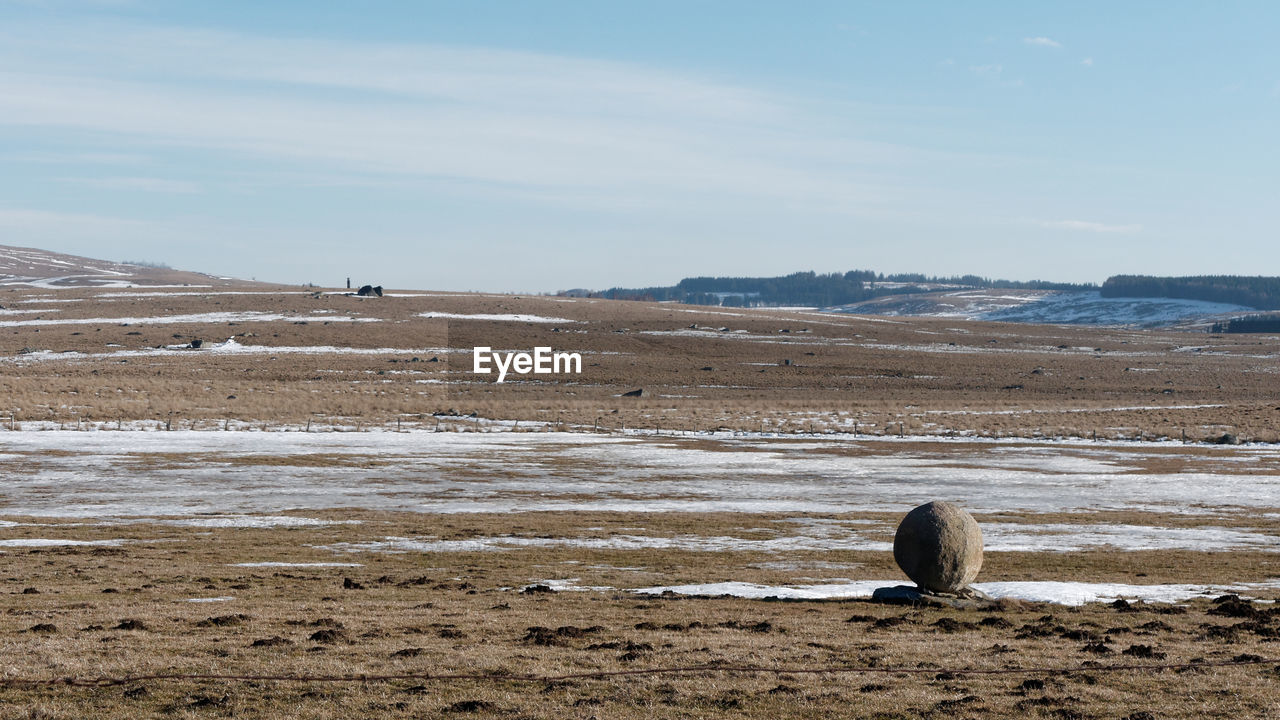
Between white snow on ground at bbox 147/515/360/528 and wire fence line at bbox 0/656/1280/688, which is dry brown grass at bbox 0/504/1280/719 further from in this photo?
white snow on ground at bbox 147/515/360/528

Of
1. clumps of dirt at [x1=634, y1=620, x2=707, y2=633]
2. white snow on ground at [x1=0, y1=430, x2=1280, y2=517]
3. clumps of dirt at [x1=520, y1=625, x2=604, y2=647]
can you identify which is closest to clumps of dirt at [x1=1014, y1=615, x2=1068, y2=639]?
clumps of dirt at [x1=634, y1=620, x2=707, y2=633]

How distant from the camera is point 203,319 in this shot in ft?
482

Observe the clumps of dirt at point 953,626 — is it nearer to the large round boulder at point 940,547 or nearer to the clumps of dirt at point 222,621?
the large round boulder at point 940,547

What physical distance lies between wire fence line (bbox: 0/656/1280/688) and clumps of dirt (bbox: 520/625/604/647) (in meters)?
2.05

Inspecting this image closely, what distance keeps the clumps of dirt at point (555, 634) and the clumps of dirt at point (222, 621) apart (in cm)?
469

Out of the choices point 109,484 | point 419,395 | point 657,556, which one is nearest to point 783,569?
point 657,556

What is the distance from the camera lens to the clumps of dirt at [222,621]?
17.9 m

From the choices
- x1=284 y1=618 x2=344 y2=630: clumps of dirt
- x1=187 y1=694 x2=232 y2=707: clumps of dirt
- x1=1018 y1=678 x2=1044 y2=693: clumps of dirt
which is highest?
x1=187 y1=694 x2=232 y2=707: clumps of dirt

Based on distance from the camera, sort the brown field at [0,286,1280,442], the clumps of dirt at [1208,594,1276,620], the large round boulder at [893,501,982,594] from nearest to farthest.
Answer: the clumps of dirt at [1208,594,1276,620], the large round boulder at [893,501,982,594], the brown field at [0,286,1280,442]

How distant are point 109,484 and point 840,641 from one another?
3178 centimetres

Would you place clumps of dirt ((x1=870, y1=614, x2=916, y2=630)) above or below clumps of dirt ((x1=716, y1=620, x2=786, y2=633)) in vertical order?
below

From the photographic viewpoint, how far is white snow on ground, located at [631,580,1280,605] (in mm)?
22078

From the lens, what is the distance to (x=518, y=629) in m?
18.1

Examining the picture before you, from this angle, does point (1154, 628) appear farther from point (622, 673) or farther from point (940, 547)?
point (622, 673)
